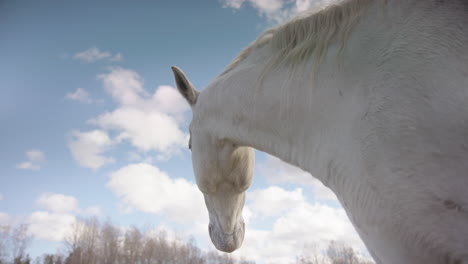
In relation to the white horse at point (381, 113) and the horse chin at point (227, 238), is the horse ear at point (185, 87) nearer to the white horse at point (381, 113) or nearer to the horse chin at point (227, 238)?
the white horse at point (381, 113)

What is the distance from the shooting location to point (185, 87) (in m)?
2.30

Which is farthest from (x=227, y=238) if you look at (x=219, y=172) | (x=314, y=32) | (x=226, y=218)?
(x=314, y=32)

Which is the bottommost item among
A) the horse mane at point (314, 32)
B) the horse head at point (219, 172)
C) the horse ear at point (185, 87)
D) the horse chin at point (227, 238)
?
the horse chin at point (227, 238)

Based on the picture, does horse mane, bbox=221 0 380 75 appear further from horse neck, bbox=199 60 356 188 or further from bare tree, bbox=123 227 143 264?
bare tree, bbox=123 227 143 264

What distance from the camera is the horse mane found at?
1259 millimetres

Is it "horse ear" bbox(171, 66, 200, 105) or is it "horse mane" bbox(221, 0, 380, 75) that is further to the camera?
"horse ear" bbox(171, 66, 200, 105)

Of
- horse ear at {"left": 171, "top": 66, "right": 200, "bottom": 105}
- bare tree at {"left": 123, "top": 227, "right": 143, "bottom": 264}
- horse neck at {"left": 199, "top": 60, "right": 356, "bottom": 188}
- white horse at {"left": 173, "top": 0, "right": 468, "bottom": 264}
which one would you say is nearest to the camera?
white horse at {"left": 173, "top": 0, "right": 468, "bottom": 264}

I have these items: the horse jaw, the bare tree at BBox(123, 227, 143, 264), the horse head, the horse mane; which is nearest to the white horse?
the horse mane

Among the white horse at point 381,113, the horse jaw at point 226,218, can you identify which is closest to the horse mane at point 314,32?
the white horse at point 381,113

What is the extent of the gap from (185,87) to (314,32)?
118cm

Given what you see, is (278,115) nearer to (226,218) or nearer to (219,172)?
(219,172)

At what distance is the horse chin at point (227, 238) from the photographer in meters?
2.24

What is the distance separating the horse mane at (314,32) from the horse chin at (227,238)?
132cm

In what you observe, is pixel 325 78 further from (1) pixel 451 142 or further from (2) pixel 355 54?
(1) pixel 451 142
